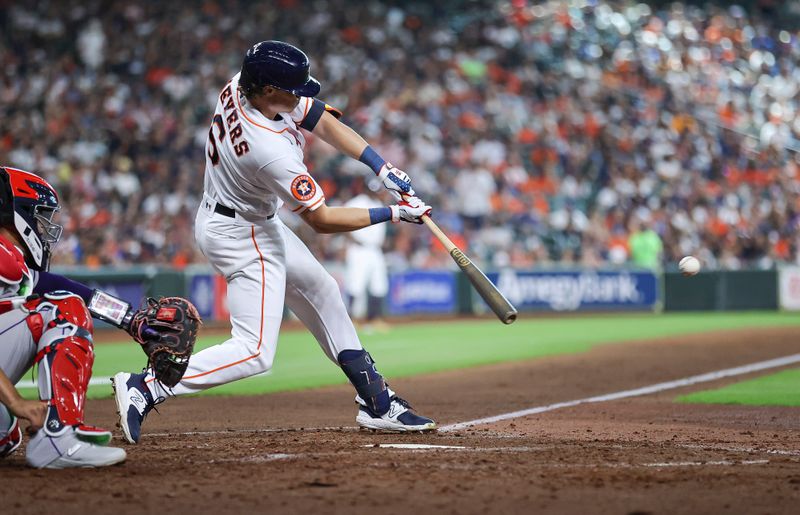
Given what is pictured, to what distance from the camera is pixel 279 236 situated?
6199mm

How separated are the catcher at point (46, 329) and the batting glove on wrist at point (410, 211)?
133 cm

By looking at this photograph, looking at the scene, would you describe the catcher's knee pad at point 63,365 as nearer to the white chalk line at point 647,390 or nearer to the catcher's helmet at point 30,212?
the catcher's helmet at point 30,212

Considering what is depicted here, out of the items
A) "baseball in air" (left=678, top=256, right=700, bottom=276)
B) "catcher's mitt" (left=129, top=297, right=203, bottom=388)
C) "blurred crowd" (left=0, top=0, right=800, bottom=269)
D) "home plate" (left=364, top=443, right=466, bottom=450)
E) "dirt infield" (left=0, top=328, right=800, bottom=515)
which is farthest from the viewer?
"blurred crowd" (left=0, top=0, right=800, bottom=269)

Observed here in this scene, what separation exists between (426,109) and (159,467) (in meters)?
19.4

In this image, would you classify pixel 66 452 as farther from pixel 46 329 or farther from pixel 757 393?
→ pixel 757 393

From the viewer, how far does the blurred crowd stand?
20484 millimetres

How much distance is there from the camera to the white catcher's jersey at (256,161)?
5.72 meters

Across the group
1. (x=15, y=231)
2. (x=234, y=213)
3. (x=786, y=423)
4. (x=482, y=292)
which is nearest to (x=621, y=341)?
(x=786, y=423)

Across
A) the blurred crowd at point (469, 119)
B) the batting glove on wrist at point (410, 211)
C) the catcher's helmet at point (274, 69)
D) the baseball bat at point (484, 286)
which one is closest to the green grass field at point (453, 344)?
the blurred crowd at point (469, 119)

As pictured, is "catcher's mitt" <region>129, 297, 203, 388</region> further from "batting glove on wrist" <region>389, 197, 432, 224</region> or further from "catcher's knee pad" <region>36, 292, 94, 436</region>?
"batting glove on wrist" <region>389, 197, 432, 224</region>

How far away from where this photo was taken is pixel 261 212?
6137 millimetres

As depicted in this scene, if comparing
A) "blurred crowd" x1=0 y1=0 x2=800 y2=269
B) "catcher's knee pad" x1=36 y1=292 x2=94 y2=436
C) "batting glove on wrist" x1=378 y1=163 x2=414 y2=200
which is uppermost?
"blurred crowd" x1=0 y1=0 x2=800 y2=269

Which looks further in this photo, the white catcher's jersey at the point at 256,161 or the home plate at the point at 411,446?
the home plate at the point at 411,446

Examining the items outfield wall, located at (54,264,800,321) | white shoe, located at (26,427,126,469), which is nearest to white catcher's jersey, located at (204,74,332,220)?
white shoe, located at (26,427,126,469)
